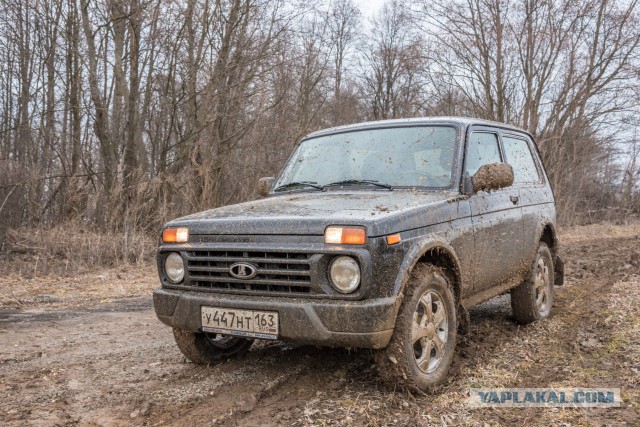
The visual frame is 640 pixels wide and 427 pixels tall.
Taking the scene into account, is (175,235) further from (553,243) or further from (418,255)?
(553,243)

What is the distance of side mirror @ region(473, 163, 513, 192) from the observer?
3766 millimetres

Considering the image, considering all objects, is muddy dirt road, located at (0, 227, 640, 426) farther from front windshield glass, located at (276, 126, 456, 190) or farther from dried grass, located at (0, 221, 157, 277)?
dried grass, located at (0, 221, 157, 277)

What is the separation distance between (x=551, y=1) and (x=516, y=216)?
13.6 m

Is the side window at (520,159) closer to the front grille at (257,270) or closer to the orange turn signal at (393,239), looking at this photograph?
the orange turn signal at (393,239)

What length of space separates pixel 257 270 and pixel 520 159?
331cm

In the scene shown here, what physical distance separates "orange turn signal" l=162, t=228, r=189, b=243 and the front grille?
0.12 m

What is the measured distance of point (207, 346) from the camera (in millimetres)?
3928

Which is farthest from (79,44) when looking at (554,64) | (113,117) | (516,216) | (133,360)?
(554,64)

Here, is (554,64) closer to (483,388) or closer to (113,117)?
(113,117)

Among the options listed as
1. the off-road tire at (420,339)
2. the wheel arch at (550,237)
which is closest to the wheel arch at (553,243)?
the wheel arch at (550,237)

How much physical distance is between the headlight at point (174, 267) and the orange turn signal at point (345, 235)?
1.11 m

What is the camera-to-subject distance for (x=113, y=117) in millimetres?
13078

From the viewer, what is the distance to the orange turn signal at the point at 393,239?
298 cm

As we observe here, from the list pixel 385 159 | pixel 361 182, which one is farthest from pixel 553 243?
pixel 361 182
